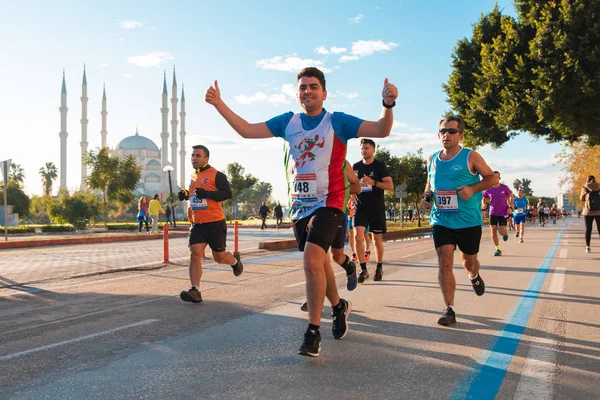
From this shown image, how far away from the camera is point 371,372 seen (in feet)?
11.8

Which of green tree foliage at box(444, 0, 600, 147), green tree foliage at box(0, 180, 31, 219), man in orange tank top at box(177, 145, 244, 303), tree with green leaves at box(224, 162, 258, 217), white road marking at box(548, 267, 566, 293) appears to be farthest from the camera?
tree with green leaves at box(224, 162, 258, 217)

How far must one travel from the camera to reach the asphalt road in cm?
330

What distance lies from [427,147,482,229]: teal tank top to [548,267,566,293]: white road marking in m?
2.60

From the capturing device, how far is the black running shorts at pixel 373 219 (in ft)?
27.5

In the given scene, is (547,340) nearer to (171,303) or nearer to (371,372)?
(371,372)

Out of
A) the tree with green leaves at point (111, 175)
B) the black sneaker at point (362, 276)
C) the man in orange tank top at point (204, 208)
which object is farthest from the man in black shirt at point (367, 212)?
the tree with green leaves at point (111, 175)

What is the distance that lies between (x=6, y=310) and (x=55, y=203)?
35625 millimetres

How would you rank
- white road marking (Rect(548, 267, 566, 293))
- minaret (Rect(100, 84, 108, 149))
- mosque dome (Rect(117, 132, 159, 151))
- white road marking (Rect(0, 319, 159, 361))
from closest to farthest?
1. white road marking (Rect(0, 319, 159, 361))
2. white road marking (Rect(548, 267, 566, 293))
3. minaret (Rect(100, 84, 108, 149))
4. mosque dome (Rect(117, 132, 159, 151))

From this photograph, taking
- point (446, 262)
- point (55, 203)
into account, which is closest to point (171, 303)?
point (446, 262)

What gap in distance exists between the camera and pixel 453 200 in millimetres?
5414

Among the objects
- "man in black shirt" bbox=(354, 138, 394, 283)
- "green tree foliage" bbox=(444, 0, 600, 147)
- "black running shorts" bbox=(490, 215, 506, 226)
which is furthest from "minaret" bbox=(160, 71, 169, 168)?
"man in black shirt" bbox=(354, 138, 394, 283)

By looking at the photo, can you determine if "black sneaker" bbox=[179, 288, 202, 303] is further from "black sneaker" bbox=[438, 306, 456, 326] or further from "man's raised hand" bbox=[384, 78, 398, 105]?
"man's raised hand" bbox=[384, 78, 398, 105]

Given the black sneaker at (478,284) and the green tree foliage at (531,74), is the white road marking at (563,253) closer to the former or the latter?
the black sneaker at (478,284)

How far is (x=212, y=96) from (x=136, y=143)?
12872 centimetres
